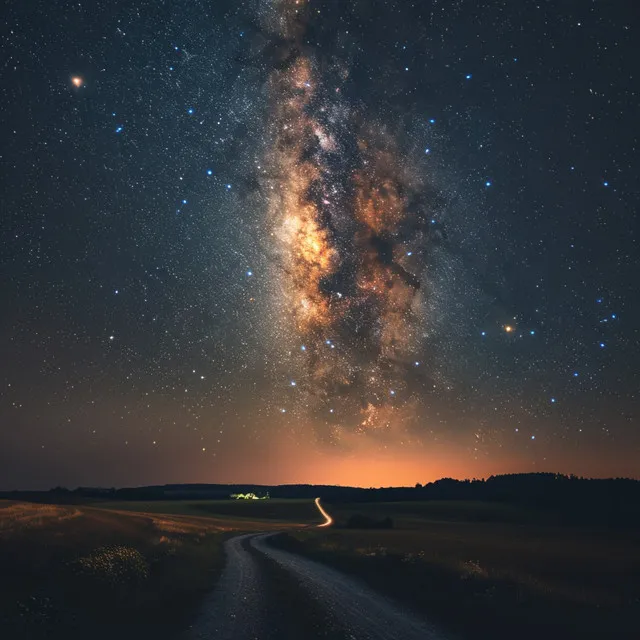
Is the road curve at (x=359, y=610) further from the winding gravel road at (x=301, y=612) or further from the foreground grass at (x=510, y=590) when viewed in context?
the foreground grass at (x=510, y=590)

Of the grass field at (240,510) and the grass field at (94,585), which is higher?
the grass field at (94,585)

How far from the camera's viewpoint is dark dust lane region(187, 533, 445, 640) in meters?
10.5

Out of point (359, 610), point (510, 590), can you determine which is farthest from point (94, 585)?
point (510, 590)

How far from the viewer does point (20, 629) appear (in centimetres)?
980

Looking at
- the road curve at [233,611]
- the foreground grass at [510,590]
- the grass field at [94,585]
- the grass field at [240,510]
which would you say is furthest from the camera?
the grass field at [240,510]

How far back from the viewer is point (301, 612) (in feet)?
40.9

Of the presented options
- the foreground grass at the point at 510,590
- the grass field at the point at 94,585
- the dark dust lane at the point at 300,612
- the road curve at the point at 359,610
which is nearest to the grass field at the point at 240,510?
the foreground grass at the point at 510,590

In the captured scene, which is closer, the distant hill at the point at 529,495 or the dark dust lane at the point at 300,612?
the dark dust lane at the point at 300,612

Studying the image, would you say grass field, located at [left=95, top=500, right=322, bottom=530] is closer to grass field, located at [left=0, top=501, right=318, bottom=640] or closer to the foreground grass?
the foreground grass

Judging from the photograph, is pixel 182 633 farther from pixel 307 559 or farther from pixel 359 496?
pixel 359 496

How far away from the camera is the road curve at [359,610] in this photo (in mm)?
10578

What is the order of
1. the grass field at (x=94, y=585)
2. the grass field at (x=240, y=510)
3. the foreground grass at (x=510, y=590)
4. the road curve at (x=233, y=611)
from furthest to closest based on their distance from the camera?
the grass field at (x=240, y=510)
the foreground grass at (x=510, y=590)
the grass field at (x=94, y=585)
the road curve at (x=233, y=611)

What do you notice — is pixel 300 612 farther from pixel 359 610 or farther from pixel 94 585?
pixel 94 585

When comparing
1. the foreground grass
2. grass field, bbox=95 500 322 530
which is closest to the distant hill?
grass field, bbox=95 500 322 530
